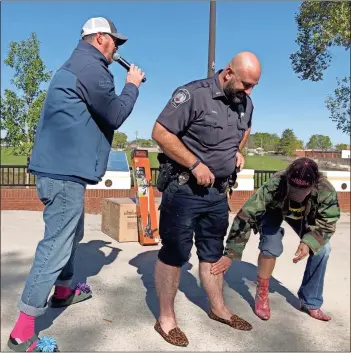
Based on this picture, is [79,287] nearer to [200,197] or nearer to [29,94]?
[200,197]

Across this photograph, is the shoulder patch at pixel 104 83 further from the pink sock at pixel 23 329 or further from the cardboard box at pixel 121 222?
the cardboard box at pixel 121 222

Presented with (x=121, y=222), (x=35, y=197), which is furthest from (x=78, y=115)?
(x=35, y=197)

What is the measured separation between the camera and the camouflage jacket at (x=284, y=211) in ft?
7.46

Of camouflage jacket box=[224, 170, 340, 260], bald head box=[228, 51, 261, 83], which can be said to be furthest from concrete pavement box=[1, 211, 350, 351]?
bald head box=[228, 51, 261, 83]

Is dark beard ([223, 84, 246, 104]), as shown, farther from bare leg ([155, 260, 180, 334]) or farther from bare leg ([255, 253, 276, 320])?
bare leg ([255, 253, 276, 320])

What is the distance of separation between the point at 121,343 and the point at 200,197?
30.5 inches

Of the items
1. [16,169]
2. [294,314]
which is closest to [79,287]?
[294,314]

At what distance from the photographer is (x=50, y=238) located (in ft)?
5.82

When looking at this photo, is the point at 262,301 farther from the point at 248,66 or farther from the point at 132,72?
the point at 132,72

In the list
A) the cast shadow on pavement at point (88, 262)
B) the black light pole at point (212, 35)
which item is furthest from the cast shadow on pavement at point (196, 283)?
the black light pole at point (212, 35)

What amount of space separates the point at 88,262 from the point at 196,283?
0.86 meters

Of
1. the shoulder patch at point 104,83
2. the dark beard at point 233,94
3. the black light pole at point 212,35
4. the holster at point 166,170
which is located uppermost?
the black light pole at point 212,35

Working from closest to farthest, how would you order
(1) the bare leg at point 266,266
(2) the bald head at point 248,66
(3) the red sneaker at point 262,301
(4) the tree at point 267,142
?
(2) the bald head at point 248,66, (3) the red sneaker at point 262,301, (1) the bare leg at point 266,266, (4) the tree at point 267,142

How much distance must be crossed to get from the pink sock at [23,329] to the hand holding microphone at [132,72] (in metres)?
1.07
